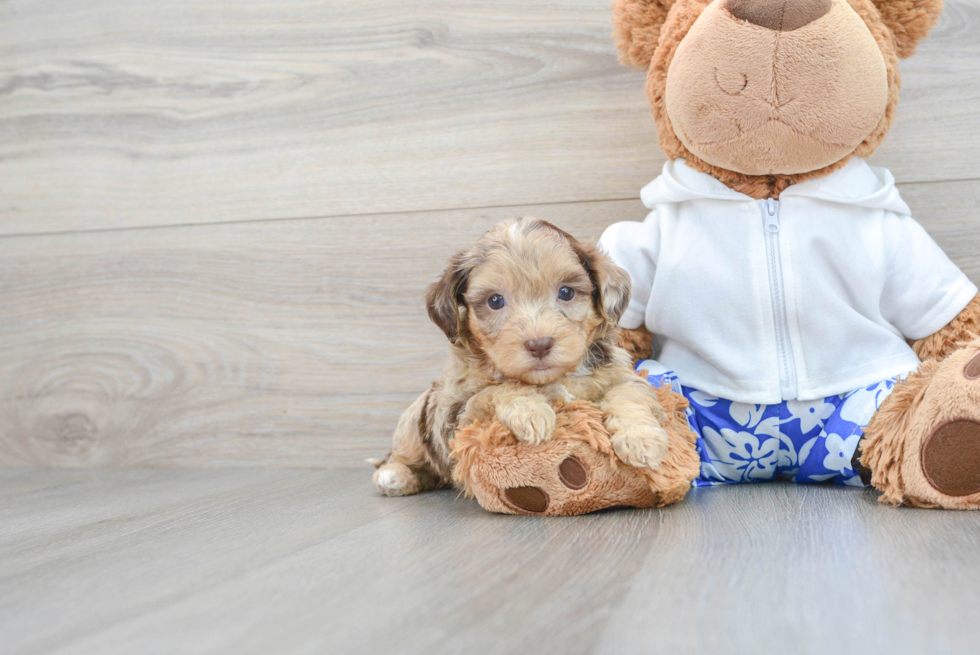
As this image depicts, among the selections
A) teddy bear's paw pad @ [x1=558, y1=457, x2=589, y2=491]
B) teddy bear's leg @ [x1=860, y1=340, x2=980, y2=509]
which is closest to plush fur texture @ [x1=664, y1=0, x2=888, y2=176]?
teddy bear's leg @ [x1=860, y1=340, x2=980, y2=509]

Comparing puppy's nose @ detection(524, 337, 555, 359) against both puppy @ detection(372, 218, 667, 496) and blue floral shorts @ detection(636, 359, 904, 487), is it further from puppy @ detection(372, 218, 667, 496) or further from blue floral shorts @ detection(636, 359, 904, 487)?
blue floral shorts @ detection(636, 359, 904, 487)

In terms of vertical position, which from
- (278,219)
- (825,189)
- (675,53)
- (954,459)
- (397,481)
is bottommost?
(397,481)

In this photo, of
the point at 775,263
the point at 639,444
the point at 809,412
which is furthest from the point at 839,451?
the point at 639,444

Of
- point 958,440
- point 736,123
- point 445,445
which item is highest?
point 736,123

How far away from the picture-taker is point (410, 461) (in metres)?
1.77

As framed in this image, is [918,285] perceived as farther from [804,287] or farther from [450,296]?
[450,296]

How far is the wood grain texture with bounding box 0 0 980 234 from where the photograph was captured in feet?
6.73

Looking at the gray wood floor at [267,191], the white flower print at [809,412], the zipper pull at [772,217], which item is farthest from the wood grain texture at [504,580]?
the gray wood floor at [267,191]

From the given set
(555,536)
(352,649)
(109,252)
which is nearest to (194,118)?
(109,252)

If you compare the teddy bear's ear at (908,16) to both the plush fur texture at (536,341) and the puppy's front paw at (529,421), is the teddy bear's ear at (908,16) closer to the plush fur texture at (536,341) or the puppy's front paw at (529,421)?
the plush fur texture at (536,341)

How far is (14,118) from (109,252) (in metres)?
0.49

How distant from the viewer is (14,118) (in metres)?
2.42

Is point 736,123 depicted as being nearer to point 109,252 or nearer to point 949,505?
point 949,505

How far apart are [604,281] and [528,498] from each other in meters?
0.40
